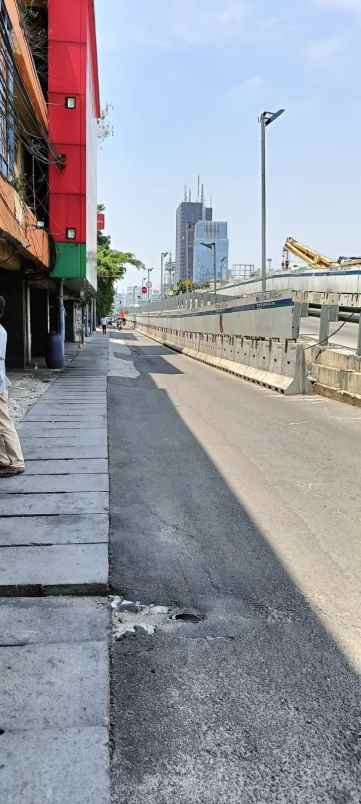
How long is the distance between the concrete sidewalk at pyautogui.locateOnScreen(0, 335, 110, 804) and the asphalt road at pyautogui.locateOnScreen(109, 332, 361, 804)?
106 millimetres

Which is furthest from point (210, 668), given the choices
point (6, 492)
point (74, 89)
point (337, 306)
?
point (74, 89)

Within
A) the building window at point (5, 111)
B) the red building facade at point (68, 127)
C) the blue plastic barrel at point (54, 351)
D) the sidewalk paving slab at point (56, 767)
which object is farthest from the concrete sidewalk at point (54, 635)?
the blue plastic barrel at point (54, 351)

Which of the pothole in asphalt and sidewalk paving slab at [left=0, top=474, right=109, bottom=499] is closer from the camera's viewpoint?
the pothole in asphalt

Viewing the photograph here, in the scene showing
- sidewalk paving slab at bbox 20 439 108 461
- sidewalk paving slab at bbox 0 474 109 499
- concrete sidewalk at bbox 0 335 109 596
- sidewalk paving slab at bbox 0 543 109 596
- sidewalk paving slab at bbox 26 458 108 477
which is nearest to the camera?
sidewalk paving slab at bbox 0 543 109 596

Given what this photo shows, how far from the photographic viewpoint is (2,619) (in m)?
3.34

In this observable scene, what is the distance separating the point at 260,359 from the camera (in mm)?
17469

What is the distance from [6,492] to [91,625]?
2657 millimetres

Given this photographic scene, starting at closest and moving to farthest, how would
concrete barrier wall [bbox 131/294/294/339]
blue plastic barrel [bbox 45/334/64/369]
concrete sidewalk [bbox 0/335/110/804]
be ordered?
concrete sidewalk [bbox 0/335/110/804] < concrete barrier wall [bbox 131/294/294/339] < blue plastic barrel [bbox 45/334/64/369]

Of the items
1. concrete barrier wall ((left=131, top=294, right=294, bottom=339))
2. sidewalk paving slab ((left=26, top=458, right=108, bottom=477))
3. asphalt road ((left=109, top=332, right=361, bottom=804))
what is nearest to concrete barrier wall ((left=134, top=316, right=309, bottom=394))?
concrete barrier wall ((left=131, top=294, right=294, bottom=339))

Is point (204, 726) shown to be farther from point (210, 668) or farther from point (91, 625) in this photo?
point (91, 625)

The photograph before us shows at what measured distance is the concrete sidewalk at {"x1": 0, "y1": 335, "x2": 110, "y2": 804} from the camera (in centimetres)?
221

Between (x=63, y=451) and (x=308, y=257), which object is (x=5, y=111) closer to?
(x=63, y=451)

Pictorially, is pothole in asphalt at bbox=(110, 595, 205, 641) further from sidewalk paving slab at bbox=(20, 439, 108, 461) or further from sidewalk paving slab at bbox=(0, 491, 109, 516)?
sidewalk paving slab at bbox=(20, 439, 108, 461)

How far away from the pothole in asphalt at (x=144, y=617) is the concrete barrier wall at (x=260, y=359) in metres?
11.0
